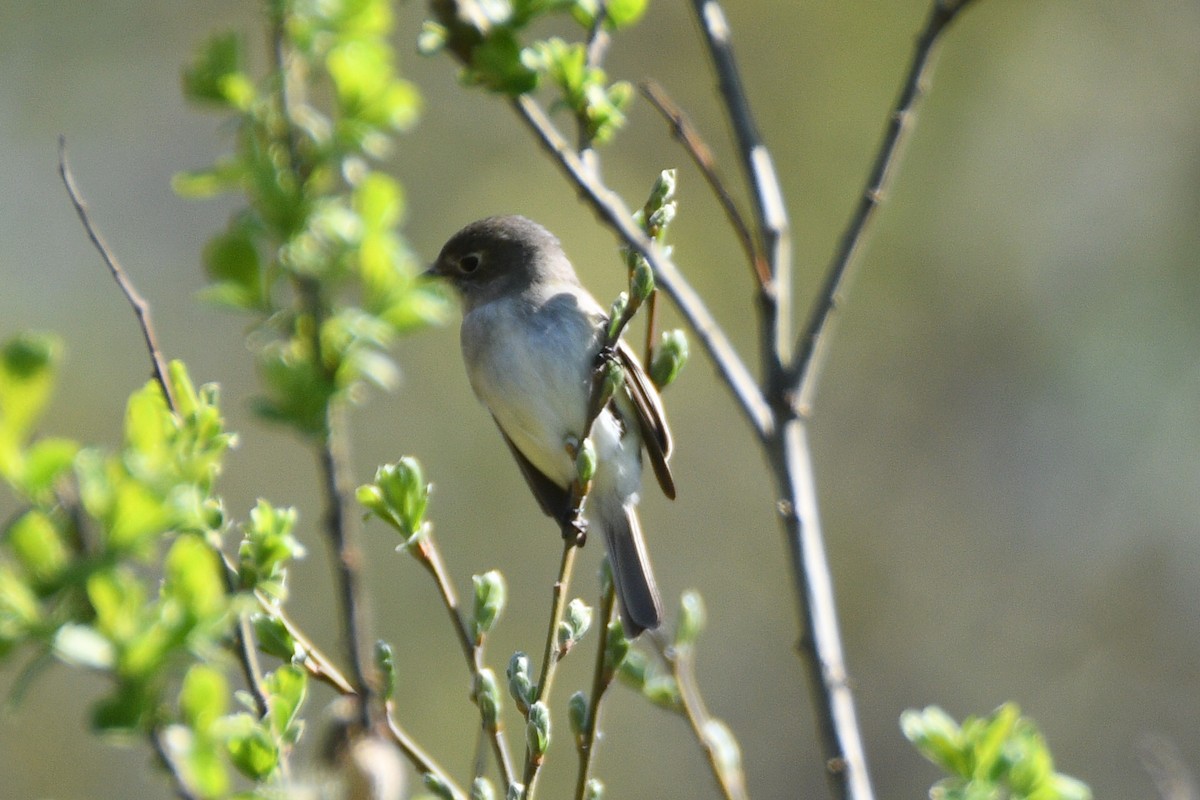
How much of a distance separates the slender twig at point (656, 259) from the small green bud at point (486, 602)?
1.48 feet

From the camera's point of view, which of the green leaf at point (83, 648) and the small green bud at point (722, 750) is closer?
the green leaf at point (83, 648)

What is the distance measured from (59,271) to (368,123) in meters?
9.40

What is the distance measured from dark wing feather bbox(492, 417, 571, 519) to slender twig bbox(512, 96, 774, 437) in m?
2.25

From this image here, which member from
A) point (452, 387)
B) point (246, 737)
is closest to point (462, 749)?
point (452, 387)

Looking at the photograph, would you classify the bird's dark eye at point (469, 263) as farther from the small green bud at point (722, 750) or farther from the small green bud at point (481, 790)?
the small green bud at point (481, 790)

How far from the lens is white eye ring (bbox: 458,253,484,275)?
434 cm

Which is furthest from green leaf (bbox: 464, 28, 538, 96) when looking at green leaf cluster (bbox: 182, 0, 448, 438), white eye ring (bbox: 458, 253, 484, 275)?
white eye ring (bbox: 458, 253, 484, 275)

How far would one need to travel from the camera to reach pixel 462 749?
8742 mm

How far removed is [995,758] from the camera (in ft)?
5.29

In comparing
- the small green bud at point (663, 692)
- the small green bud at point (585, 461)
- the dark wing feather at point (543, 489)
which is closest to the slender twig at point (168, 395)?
the small green bud at point (585, 461)

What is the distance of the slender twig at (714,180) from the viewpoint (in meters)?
2.00

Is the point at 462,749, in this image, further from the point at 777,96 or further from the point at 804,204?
the point at 777,96

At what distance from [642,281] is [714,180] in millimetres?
256

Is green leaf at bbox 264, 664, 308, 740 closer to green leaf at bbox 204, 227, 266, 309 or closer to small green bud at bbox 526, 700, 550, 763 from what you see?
small green bud at bbox 526, 700, 550, 763
